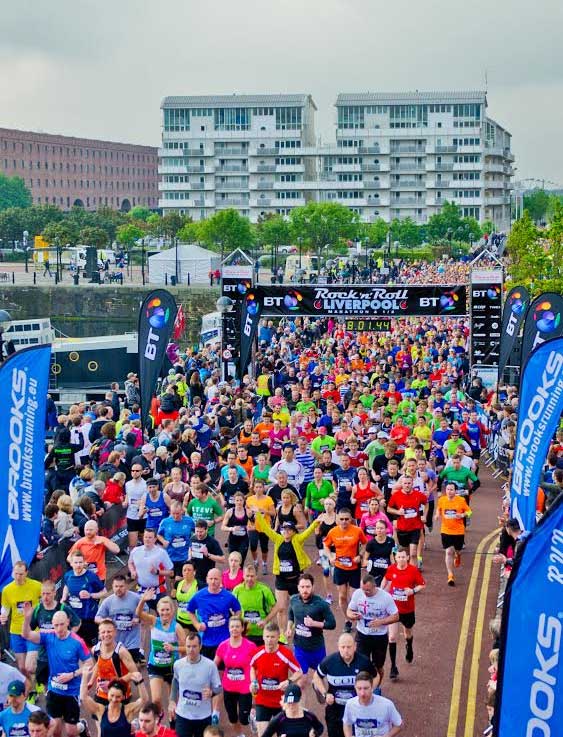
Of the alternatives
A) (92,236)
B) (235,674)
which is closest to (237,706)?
(235,674)

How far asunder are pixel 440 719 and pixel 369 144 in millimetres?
127347

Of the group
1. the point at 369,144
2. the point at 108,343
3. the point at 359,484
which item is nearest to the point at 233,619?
the point at 359,484

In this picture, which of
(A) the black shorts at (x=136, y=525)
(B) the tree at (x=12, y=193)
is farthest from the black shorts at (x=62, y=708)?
(B) the tree at (x=12, y=193)

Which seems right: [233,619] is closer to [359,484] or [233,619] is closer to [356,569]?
[356,569]

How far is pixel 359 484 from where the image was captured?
15727 millimetres

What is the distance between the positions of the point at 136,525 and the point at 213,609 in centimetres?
472

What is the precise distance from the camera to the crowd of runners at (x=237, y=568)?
31.7ft

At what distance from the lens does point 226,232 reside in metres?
86.0

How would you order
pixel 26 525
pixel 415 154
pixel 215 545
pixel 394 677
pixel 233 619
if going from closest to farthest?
pixel 233 619 → pixel 26 525 → pixel 394 677 → pixel 215 545 → pixel 415 154

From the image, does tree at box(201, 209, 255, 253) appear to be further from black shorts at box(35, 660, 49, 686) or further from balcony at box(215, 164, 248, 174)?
black shorts at box(35, 660, 49, 686)

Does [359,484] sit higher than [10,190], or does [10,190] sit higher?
[10,190]

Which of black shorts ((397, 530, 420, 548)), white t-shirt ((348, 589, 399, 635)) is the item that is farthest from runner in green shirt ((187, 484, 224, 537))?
white t-shirt ((348, 589, 399, 635))

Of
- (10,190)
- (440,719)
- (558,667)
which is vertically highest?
(10,190)

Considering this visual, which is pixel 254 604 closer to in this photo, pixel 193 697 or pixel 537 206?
pixel 193 697
